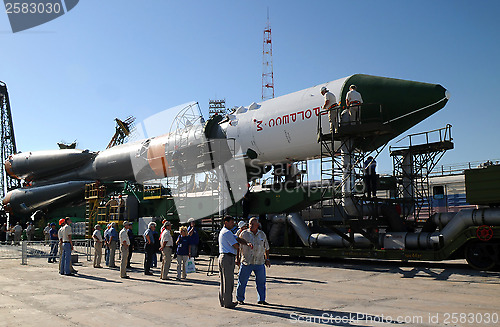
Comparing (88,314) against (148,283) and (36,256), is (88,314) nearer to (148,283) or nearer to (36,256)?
(148,283)

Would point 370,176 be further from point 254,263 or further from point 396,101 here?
point 254,263

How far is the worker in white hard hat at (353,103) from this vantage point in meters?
12.7

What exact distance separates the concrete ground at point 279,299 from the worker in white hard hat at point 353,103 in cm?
431

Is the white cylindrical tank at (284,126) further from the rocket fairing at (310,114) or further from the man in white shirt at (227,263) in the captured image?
the man in white shirt at (227,263)

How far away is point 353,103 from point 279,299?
6.71 metres

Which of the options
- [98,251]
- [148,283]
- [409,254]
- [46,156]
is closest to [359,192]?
[409,254]

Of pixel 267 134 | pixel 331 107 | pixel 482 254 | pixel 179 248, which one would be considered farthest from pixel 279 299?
pixel 267 134

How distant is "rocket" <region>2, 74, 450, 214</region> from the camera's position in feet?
44.0

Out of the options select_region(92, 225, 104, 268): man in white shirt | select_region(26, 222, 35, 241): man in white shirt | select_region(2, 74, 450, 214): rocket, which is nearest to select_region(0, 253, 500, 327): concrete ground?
select_region(92, 225, 104, 268): man in white shirt

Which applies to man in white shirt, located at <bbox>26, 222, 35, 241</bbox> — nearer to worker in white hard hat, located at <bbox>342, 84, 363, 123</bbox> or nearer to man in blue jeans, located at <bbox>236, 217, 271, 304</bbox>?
worker in white hard hat, located at <bbox>342, 84, 363, 123</bbox>

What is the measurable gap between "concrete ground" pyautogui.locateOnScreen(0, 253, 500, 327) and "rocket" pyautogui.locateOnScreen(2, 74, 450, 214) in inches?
174

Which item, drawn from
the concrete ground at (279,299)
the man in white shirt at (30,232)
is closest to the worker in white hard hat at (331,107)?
the concrete ground at (279,299)

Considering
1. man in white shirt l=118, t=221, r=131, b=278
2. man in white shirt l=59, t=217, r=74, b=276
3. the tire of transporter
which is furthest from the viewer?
man in white shirt l=59, t=217, r=74, b=276

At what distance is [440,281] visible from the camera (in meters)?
10.0
